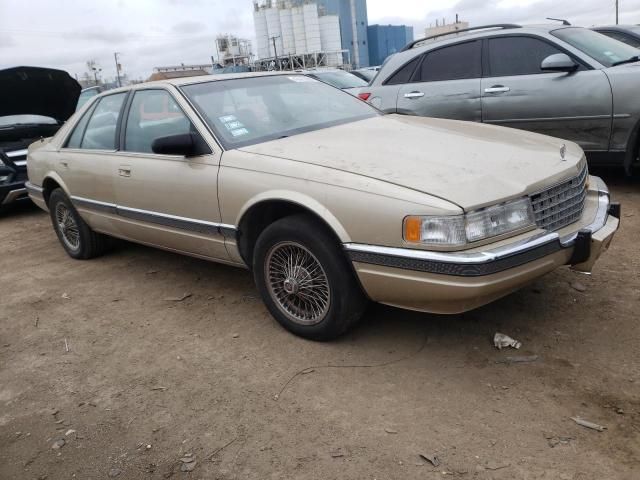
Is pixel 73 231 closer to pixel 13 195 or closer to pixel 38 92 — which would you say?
pixel 13 195

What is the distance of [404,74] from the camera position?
682 centimetres

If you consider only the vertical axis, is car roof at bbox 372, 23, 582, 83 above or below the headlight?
above

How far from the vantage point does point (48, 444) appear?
9.07ft

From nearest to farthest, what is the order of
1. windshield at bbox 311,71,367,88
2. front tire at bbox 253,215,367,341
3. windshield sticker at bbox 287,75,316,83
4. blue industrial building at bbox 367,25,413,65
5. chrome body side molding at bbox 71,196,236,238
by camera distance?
front tire at bbox 253,215,367,341
chrome body side molding at bbox 71,196,236,238
windshield sticker at bbox 287,75,316,83
windshield at bbox 311,71,367,88
blue industrial building at bbox 367,25,413,65

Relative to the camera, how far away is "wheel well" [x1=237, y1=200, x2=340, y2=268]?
338 centimetres

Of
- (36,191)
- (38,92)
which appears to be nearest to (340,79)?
(38,92)

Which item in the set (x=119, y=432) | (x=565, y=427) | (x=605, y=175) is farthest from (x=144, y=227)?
(x=605, y=175)

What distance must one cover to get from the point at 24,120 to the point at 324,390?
7.23 m

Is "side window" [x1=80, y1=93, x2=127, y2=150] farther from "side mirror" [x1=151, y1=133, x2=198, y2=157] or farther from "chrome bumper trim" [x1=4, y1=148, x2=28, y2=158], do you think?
"chrome bumper trim" [x1=4, y1=148, x2=28, y2=158]

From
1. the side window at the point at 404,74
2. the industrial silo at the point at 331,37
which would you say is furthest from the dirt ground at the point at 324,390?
the industrial silo at the point at 331,37

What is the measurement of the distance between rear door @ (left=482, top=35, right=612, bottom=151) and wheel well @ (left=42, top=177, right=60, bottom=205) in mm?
4308

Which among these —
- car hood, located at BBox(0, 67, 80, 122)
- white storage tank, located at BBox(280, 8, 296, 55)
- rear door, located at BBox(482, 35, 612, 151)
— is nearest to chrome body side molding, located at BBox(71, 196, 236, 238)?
car hood, located at BBox(0, 67, 80, 122)

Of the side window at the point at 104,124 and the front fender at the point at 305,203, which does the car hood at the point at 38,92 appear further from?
the front fender at the point at 305,203

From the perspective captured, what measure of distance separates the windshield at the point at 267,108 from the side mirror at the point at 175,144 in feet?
0.61
